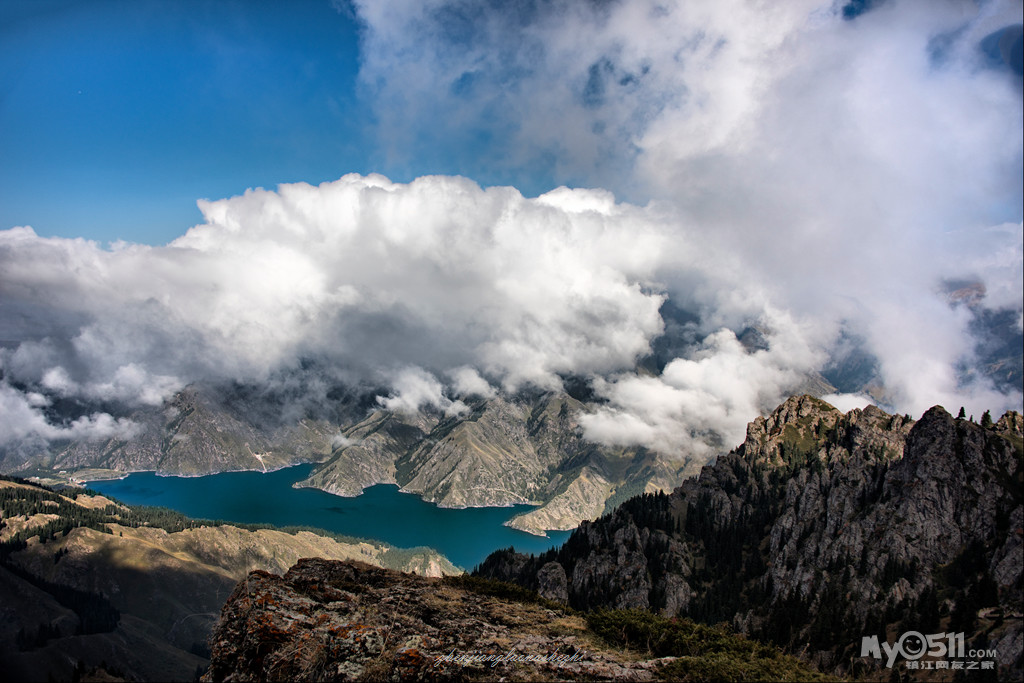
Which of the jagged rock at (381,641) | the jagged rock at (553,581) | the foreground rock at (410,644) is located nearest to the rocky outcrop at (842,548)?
the jagged rock at (553,581)

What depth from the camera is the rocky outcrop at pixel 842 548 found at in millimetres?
94750

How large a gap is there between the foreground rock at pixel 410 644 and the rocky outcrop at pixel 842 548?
73651 millimetres

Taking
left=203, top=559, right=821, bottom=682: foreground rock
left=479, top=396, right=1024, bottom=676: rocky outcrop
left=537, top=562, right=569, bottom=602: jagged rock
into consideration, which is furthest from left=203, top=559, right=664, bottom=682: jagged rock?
left=537, top=562, right=569, bottom=602: jagged rock

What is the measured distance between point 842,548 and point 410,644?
13722cm

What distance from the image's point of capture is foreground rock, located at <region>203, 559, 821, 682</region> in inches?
767

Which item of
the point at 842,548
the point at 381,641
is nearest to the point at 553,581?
the point at 842,548

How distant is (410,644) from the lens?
833 inches

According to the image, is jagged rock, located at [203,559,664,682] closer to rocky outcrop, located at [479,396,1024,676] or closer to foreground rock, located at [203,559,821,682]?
foreground rock, located at [203,559,821,682]

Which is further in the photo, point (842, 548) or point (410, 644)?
point (842, 548)

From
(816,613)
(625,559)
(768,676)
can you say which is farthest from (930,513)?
(768,676)

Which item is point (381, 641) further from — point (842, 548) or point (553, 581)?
point (553, 581)

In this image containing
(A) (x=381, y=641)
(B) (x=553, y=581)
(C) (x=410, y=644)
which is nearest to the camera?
(A) (x=381, y=641)

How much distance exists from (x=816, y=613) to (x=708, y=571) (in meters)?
43.4

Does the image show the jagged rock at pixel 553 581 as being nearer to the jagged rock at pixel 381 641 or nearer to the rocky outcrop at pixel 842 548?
the rocky outcrop at pixel 842 548
